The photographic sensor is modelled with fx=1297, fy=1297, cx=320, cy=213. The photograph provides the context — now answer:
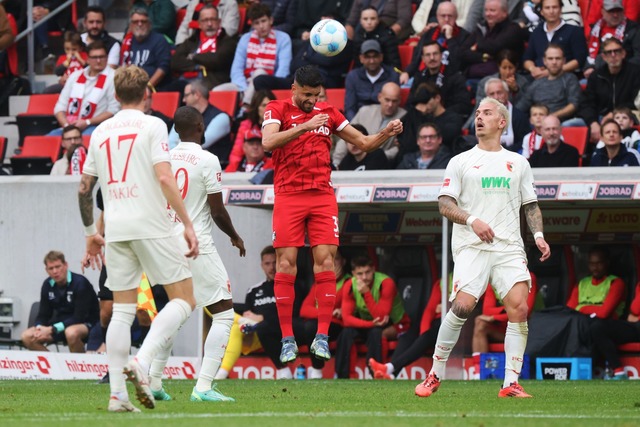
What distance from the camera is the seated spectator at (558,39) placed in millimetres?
16609

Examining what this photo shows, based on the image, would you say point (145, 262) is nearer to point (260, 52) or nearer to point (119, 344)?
point (119, 344)

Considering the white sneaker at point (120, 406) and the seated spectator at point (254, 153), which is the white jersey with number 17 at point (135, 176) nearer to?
the white sneaker at point (120, 406)

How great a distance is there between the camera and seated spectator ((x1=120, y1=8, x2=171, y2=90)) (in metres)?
19.6

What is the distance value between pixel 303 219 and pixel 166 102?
857cm

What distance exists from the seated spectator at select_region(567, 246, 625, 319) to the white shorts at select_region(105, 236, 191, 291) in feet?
24.5

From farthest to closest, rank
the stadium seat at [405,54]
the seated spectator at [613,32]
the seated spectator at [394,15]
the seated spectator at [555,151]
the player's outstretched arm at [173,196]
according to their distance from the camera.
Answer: the seated spectator at [394,15] → the stadium seat at [405,54] → the seated spectator at [613,32] → the seated spectator at [555,151] → the player's outstretched arm at [173,196]

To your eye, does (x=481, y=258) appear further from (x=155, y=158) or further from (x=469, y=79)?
(x=469, y=79)

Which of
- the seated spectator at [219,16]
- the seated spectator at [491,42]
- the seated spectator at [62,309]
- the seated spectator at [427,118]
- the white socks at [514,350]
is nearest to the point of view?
the white socks at [514,350]

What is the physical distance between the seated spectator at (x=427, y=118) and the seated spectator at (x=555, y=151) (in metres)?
1.38

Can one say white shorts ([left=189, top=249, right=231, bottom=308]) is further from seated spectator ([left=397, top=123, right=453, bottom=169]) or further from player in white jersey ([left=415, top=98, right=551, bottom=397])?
seated spectator ([left=397, top=123, right=453, bottom=169])

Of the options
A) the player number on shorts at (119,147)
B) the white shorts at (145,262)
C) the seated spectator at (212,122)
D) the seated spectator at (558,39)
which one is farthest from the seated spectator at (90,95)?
the white shorts at (145,262)

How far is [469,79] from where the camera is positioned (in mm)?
17172

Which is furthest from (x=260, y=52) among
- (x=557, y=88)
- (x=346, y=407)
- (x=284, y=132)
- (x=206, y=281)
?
(x=346, y=407)

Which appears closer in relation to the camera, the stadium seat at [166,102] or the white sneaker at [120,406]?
the white sneaker at [120,406]
